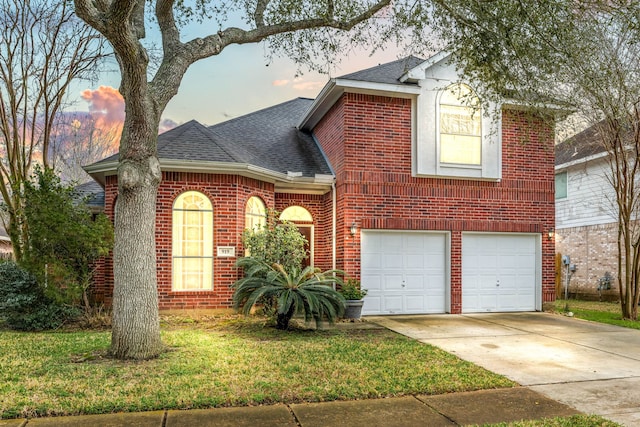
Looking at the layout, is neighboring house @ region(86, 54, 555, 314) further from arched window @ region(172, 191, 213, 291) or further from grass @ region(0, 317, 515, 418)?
grass @ region(0, 317, 515, 418)

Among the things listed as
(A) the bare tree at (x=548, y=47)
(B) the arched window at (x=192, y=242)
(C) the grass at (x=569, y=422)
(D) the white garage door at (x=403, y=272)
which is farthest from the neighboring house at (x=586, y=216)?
(C) the grass at (x=569, y=422)

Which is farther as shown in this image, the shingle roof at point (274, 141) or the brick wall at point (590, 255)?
the brick wall at point (590, 255)

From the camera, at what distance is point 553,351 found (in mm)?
7473

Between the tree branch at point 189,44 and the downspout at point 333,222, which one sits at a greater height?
the tree branch at point 189,44

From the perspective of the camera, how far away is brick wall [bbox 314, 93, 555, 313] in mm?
11250

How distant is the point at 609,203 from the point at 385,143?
10.0m

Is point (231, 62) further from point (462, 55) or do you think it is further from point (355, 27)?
point (462, 55)

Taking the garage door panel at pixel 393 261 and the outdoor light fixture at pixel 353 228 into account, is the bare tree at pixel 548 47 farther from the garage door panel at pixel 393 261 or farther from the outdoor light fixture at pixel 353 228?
the garage door panel at pixel 393 261

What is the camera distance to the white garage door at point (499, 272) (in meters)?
12.0

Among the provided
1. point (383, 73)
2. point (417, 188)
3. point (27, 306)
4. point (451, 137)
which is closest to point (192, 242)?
point (27, 306)

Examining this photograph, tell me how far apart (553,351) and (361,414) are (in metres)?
4.42

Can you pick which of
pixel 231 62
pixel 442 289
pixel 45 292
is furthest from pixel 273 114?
pixel 45 292

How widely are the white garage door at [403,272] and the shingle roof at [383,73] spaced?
12.0 feet

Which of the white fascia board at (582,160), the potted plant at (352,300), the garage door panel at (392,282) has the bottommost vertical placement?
the potted plant at (352,300)
